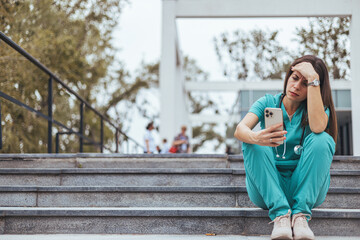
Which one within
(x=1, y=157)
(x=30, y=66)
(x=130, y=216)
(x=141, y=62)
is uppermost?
(x=141, y=62)

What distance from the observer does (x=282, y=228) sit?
2.05 metres

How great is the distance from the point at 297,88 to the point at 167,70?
656 centimetres

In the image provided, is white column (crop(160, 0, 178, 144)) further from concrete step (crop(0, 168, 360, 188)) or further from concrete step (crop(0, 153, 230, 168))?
concrete step (crop(0, 168, 360, 188))

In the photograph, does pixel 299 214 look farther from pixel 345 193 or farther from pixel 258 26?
pixel 258 26

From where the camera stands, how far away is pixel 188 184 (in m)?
3.13

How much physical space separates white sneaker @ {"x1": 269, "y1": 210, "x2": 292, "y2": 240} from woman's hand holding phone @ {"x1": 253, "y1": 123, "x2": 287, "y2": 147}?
33 cm

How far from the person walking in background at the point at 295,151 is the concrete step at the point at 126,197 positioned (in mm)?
478

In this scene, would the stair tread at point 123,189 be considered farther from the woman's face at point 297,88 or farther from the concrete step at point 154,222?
the woman's face at point 297,88

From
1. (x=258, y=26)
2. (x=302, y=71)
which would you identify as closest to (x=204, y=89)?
(x=258, y=26)

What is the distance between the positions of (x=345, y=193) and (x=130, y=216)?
4.20 ft

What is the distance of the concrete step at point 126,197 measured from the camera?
2799mm

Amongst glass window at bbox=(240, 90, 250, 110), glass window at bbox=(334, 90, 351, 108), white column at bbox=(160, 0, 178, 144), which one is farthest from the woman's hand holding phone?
glass window at bbox=(240, 90, 250, 110)

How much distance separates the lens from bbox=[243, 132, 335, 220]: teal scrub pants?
217cm

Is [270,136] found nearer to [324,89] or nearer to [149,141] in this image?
[324,89]
